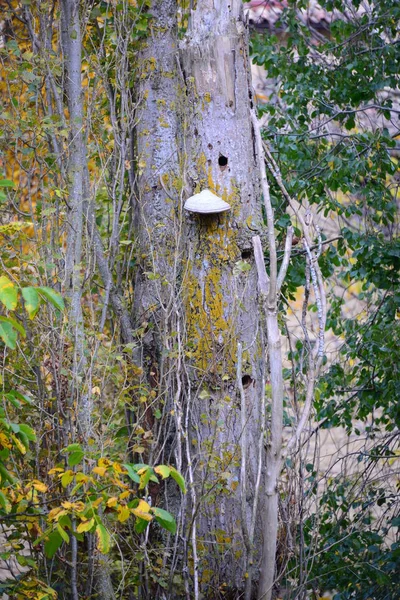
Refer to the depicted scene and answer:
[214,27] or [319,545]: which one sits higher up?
[214,27]

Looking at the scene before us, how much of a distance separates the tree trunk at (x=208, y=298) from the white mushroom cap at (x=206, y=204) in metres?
0.15

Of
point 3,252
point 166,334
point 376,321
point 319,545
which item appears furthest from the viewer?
point 376,321

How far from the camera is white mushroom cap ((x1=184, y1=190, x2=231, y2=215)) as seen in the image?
4.27m

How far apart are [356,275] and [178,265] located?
137cm

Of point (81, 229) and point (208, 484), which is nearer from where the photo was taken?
point (208, 484)

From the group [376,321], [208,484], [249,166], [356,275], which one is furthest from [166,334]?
[376,321]

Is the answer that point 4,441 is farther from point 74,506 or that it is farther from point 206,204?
point 206,204

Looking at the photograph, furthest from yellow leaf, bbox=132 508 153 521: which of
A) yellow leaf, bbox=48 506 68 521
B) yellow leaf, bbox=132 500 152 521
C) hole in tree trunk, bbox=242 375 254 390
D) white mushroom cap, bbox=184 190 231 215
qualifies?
white mushroom cap, bbox=184 190 231 215

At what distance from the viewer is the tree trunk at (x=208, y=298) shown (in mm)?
4203

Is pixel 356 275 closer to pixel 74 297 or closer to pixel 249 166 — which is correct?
pixel 249 166

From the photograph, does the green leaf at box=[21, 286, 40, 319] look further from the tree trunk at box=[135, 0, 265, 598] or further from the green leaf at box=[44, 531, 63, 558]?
the tree trunk at box=[135, 0, 265, 598]

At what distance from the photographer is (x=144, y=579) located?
161 inches

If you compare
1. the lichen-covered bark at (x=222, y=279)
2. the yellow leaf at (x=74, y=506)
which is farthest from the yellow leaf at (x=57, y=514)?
the lichen-covered bark at (x=222, y=279)

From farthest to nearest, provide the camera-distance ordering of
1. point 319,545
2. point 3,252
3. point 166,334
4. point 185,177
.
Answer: point 319,545, point 185,177, point 166,334, point 3,252
